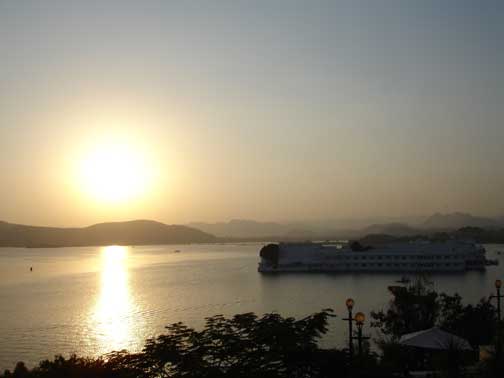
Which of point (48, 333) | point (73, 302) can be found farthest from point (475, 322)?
point (73, 302)

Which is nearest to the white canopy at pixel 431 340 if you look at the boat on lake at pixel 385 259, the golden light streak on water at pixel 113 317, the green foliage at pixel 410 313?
the green foliage at pixel 410 313

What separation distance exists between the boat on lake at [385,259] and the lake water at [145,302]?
2084 millimetres

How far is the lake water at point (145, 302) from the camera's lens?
844 inches

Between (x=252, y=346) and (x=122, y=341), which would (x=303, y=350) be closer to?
(x=252, y=346)

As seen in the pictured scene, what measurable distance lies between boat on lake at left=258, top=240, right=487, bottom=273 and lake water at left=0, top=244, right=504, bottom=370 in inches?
82.1

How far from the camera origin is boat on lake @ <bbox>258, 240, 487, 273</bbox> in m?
48.6

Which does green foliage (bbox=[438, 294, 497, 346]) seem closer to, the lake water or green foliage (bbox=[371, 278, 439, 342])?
green foliage (bbox=[371, 278, 439, 342])

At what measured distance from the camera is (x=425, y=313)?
49.6ft

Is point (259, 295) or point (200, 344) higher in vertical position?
point (200, 344)

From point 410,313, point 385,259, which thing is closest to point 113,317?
point 410,313

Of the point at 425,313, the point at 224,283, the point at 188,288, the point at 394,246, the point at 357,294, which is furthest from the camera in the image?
the point at 394,246

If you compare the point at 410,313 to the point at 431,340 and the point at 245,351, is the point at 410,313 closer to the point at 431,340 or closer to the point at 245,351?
the point at 431,340

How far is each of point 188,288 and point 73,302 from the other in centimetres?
933

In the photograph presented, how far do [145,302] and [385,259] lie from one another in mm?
24764
